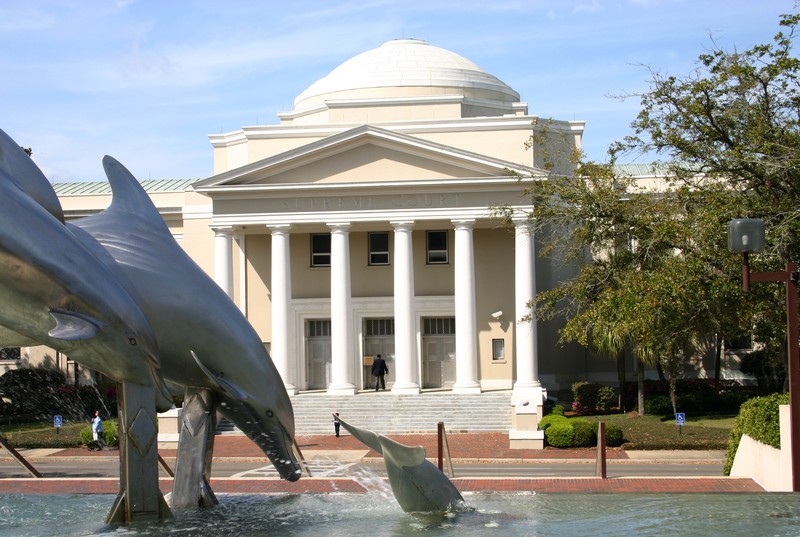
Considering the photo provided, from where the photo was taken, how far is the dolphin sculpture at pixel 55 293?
11.7m

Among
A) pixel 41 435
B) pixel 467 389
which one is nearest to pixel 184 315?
pixel 41 435

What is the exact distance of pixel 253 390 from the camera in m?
14.7

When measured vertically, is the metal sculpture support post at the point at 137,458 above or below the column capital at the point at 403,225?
below

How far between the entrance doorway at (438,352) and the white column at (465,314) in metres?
3.56

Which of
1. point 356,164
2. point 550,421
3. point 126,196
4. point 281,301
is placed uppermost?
point 356,164

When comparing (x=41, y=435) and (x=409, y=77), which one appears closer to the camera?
(x=41, y=435)

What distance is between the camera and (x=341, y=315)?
43688 millimetres

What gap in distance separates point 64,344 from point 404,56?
143 feet

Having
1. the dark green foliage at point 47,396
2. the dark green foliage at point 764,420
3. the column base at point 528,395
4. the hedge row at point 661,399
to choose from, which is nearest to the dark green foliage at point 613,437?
the column base at point 528,395

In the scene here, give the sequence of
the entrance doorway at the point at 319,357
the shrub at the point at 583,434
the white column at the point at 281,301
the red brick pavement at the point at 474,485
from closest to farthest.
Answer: the red brick pavement at the point at 474,485
the shrub at the point at 583,434
the white column at the point at 281,301
the entrance doorway at the point at 319,357

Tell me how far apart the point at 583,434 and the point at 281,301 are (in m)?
15.4

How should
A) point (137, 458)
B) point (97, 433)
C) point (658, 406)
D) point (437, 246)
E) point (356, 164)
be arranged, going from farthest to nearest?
point (437, 246)
point (356, 164)
point (658, 406)
point (97, 433)
point (137, 458)

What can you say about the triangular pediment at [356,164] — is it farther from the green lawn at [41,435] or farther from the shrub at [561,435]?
the shrub at [561,435]

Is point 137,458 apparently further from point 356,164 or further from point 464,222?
point 356,164
